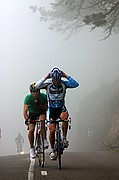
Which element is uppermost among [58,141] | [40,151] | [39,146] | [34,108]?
[34,108]

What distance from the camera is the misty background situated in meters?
42.5

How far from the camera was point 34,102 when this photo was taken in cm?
943

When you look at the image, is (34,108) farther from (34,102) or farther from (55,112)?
(55,112)

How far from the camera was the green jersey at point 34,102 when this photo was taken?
30.9 feet

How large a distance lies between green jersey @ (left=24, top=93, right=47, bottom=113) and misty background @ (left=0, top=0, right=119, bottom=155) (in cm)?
2316

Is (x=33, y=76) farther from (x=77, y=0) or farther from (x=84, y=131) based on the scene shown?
(x=77, y=0)

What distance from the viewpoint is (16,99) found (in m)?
134

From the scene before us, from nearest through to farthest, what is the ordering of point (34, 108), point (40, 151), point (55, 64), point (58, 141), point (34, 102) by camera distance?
point (58, 141) → point (34, 102) → point (34, 108) → point (40, 151) → point (55, 64)

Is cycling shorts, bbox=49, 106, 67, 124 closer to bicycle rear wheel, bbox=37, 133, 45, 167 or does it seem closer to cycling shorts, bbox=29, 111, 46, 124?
cycling shorts, bbox=29, 111, 46, 124

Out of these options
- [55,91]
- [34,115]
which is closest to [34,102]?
[34,115]

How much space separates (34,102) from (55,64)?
75.3 meters

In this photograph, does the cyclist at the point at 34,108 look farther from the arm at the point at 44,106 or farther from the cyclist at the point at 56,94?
the cyclist at the point at 56,94

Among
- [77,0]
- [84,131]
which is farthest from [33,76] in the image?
[77,0]

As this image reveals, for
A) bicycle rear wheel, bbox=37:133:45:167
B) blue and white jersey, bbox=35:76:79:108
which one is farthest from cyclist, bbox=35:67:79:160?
bicycle rear wheel, bbox=37:133:45:167
